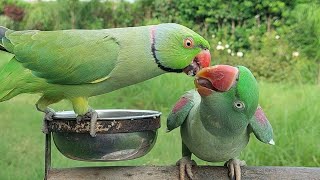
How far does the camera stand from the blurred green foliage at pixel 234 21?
18.6 ft

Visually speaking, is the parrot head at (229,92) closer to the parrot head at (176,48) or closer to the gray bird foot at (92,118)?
the parrot head at (176,48)

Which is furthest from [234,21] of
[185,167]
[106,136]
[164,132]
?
[106,136]

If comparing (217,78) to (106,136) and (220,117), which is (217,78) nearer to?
(220,117)

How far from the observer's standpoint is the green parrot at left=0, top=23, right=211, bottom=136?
134 cm

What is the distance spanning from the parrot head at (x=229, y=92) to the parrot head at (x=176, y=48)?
0.47 feet

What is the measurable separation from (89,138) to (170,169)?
0.24 metres

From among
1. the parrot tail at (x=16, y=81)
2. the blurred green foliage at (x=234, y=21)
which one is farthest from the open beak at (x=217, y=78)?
the blurred green foliage at (x=234, y=21)

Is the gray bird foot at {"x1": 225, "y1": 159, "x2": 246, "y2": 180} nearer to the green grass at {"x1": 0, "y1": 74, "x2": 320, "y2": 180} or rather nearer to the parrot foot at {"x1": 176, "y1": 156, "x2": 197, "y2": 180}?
the parrot foot at {"x1": 176, "y1": 156, "x2": 197, "y2": 180}

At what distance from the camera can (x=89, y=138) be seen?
4.33 feet

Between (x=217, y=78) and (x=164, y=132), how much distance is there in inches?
85.5

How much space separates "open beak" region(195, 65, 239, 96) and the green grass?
5.52 feet

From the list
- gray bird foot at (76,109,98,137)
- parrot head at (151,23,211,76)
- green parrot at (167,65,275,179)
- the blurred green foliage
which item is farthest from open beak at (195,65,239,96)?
the blurred green foliage

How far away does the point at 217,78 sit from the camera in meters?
1.16

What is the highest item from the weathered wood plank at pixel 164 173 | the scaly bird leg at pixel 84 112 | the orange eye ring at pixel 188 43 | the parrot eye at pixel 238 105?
the orange eye ring at pixel 188 43
